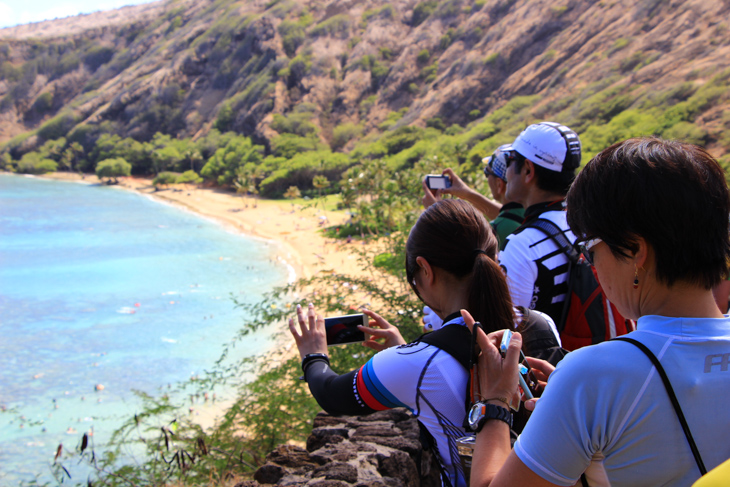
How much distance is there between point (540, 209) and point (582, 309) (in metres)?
0.54

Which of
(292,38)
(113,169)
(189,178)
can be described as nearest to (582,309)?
(189,178)

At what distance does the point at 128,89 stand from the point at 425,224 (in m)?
87.7

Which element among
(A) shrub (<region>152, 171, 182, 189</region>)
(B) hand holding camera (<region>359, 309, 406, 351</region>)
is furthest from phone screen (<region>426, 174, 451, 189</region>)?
(A) shrub (<region>152, 171, 182, 189</region>)

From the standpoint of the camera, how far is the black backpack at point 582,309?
223cm

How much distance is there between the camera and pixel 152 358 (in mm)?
16062

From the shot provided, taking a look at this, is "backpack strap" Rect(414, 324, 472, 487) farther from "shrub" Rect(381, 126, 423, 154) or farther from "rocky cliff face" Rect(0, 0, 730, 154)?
"shrub" Rect(381, 126, 423, 154)

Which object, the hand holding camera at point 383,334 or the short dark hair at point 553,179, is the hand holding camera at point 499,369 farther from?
the short dark hair at point 553,179

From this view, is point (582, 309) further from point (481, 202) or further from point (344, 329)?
point (481, 202)

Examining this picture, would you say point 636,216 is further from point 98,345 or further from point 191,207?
point 191,207

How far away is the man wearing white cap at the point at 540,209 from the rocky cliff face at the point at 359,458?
140cm

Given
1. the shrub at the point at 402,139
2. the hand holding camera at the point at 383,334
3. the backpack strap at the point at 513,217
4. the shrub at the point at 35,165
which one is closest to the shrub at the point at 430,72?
the shrub at the point at 402,139

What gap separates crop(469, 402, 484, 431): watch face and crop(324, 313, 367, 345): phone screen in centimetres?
82

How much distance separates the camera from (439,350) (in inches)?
61.5

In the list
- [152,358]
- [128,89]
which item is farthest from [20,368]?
[128,89]
